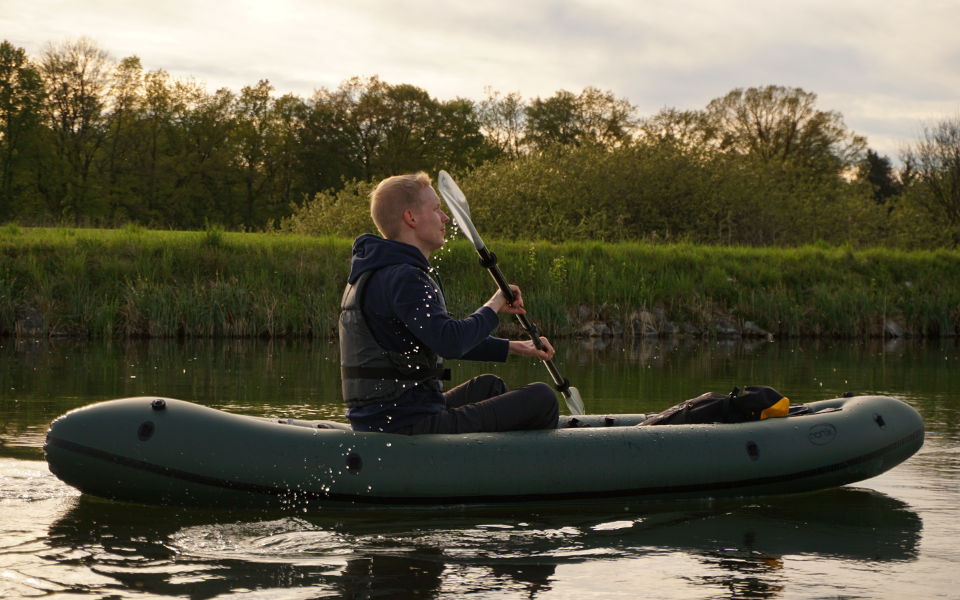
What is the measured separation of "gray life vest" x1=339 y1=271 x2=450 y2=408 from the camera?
177 inches

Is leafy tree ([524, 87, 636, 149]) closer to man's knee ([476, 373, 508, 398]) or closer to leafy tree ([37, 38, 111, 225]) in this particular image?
leafy tree ([37, 38, 111, 225])

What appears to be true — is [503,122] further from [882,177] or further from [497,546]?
[497,546]

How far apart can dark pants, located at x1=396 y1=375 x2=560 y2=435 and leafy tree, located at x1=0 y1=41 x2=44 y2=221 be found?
101 ft

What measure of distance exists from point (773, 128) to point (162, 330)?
26517 mm

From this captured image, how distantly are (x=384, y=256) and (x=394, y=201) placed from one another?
9.9 inches

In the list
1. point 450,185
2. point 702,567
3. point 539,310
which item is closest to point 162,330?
point 539,310

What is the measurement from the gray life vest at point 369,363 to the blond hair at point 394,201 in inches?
8.8

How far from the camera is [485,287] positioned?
52.2 feet

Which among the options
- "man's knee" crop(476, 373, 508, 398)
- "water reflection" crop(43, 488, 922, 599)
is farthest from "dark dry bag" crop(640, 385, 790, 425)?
"man's knee" crop(476, 373, 508, 398)

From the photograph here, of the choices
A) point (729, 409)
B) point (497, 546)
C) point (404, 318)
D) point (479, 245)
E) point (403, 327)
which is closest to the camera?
point (497, 546)

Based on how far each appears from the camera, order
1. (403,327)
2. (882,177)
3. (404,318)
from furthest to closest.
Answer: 1. (882,177)
2. (403,327)
3. (404,318)

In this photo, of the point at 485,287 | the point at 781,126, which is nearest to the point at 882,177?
the point at 781,126

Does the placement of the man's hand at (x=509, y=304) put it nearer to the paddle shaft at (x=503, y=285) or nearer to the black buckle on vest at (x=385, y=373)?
the paddle shaft at (x=503, y=285)

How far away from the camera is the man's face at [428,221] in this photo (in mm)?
4570
